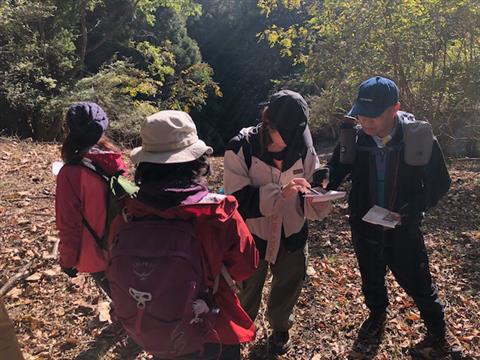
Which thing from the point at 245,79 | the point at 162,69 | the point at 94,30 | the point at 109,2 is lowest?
the point at 245,79

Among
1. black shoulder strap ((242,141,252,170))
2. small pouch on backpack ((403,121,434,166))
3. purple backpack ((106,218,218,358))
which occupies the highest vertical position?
small pouch on backpack ((403,121,434,166))

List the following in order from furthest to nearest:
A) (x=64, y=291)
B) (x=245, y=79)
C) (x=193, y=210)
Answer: (x=245, y=79) → (x=64, y=291) → (x=193, y=210)

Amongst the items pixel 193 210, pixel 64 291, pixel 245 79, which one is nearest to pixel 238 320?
pixel 193 210

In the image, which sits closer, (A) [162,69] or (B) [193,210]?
(B) [193,210]

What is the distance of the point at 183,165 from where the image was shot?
1.78 m

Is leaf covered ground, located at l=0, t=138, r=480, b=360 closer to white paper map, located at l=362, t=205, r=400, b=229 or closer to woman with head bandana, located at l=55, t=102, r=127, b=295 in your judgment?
woman with head bandana, located at l=55, t=102, r=127, b=295

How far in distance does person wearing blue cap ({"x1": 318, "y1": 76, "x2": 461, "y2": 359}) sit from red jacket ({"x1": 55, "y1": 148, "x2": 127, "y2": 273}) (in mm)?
1527

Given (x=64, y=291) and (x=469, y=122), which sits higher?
(x=469, y=122)

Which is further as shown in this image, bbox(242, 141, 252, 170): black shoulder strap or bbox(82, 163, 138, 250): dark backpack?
bbox(82, 163, 138, 250): dark backpack

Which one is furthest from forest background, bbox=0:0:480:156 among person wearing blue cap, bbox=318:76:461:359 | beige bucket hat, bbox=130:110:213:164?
beige bucket hat, bbox=130:110:213:164

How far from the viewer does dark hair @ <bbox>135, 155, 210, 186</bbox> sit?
176 cm

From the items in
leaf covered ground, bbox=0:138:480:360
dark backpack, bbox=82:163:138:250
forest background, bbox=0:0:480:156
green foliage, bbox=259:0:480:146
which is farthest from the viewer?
forest background, bbox=0:0:480:156

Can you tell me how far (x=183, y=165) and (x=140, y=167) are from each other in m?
0.18

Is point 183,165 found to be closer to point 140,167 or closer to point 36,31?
point 140,167
